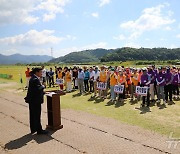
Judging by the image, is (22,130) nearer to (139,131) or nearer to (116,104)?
(139,131)

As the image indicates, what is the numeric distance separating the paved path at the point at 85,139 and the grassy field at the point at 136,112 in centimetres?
73

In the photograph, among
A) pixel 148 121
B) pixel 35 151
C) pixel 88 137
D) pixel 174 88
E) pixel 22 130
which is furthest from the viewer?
pixel 174 88

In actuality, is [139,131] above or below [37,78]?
below

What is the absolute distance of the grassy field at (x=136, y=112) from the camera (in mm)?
10388

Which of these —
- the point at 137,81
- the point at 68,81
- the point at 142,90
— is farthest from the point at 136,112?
the point at 68,81

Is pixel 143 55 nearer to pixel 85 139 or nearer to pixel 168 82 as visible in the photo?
pixel 168 82

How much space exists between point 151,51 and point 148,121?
16056 centimetres

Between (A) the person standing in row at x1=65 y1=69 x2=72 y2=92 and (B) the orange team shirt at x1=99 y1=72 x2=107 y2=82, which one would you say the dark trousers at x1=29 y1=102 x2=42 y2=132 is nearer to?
(B) the orange team shirt at x1=99 y1=72 x2=107 y2=82

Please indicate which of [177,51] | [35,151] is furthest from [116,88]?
[177,51]

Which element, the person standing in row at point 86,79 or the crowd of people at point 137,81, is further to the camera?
the person standing in row at point 86,79

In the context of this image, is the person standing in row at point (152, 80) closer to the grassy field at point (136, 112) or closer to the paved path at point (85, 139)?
the grassy field at point (136, 112)

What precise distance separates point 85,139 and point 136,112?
474cm

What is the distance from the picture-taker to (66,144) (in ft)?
27.8

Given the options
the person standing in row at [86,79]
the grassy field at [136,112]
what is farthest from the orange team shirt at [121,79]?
the person standing in row at [86,79]
